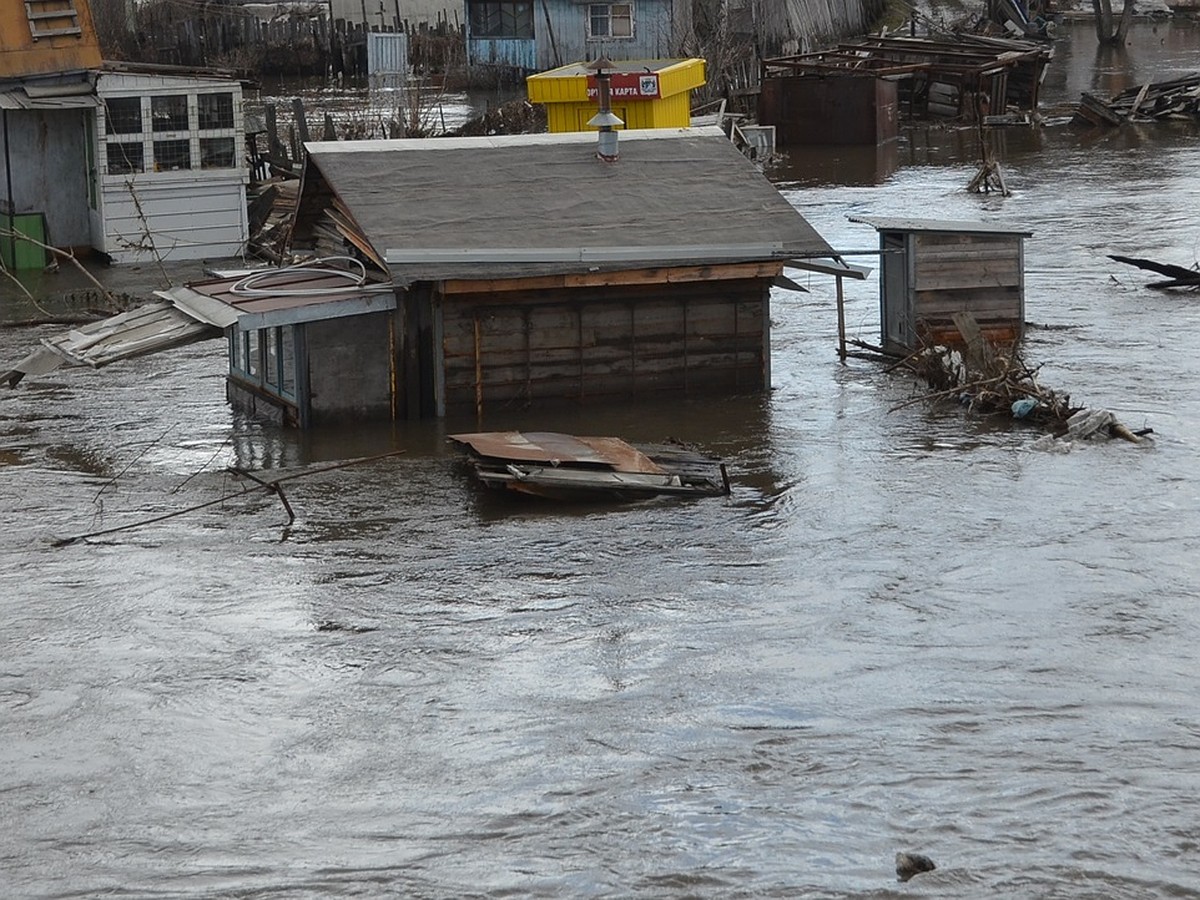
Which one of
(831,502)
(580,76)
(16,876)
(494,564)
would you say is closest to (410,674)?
(494,564)

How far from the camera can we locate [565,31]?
A: 55.3 metres

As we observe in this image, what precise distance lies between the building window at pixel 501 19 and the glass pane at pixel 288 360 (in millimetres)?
39131

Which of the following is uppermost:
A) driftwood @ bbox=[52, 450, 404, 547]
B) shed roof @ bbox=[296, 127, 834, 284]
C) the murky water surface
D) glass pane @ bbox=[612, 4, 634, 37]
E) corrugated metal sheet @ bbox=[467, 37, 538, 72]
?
glass pane @ bbox=[612, 4, 634, 37]

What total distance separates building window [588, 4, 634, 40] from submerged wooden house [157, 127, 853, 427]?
34.1 metres

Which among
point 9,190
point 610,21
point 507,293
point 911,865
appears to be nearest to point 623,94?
point 9,190

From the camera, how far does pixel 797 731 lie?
1109cm

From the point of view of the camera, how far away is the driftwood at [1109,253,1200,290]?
81.7 feet

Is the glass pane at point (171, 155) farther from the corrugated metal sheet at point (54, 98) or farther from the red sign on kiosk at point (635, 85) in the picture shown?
the red sign on kiosk at point (635, 85)

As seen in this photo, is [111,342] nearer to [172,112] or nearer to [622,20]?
[172,112]

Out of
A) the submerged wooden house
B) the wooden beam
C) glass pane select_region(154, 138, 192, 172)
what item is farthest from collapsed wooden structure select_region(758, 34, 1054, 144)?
the wooden beam

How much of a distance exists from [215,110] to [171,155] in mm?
1047

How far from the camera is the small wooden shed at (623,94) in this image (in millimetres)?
32531

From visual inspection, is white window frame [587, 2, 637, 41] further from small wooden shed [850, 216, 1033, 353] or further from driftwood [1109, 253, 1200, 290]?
small wooden shed [850, 216, 1033, 353]

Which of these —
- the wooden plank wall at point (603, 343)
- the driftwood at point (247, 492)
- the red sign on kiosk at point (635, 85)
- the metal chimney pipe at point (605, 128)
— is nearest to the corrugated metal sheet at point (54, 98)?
the red sign on kiosk at point (635, 85)
